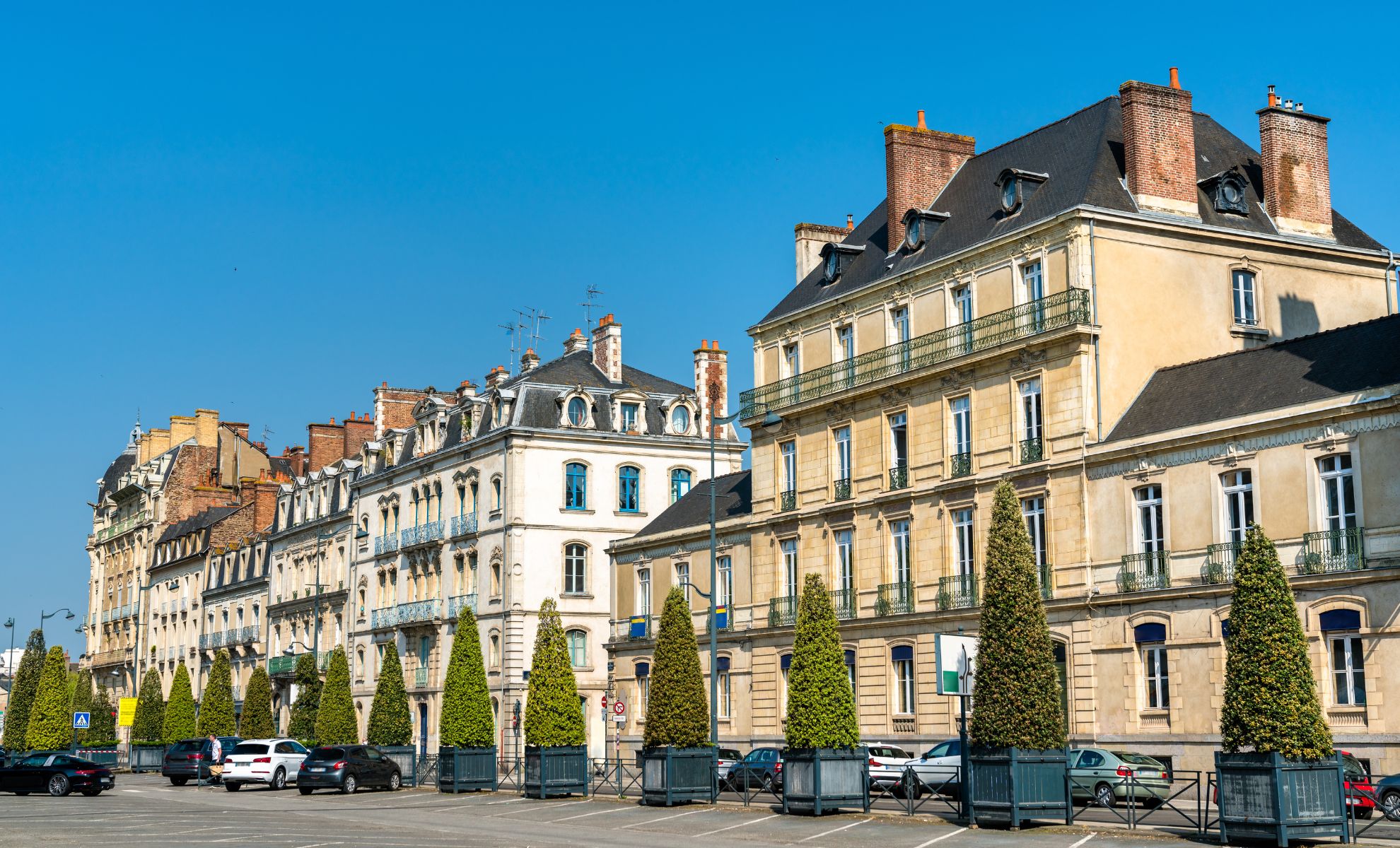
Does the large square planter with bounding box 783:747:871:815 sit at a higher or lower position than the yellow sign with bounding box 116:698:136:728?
lower

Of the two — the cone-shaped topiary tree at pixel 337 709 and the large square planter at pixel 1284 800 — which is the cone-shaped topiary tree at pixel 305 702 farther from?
the large square planter at pixel 1284 800

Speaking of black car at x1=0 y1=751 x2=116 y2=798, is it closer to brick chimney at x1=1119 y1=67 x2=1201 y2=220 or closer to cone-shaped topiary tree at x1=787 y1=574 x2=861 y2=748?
cone-shaped topiary tree at x1=787 y1=574 x2=861 y2=748

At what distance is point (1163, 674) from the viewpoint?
3744 centimetres

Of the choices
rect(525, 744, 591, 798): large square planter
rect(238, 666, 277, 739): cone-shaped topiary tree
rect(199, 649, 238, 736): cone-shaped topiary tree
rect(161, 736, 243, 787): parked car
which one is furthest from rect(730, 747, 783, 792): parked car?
rect(199, 649, 238, 736): cone-shaped topiary tree

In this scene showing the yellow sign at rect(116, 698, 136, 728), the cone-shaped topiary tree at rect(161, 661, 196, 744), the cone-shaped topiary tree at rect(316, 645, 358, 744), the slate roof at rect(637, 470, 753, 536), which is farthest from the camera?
the cone-shaped topiary tree at rect(161, 661, 196, 744)

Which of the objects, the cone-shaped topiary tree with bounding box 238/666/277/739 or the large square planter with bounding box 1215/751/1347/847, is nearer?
the large square planter with bounding box 1215/751/1347/847

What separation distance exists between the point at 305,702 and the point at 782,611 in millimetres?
28154

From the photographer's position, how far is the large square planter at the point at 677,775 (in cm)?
3631

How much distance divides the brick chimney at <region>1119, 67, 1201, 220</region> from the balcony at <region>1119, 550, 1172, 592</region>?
925 centimetres

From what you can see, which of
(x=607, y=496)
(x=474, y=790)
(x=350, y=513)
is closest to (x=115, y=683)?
(x=350, y=513)

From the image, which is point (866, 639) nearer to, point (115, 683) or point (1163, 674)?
point (1163, 674)

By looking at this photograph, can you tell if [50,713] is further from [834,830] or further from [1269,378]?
[1269,378]

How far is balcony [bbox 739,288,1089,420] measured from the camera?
40.8m

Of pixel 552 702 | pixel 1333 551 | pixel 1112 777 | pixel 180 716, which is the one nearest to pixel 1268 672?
pixel 1112 777
